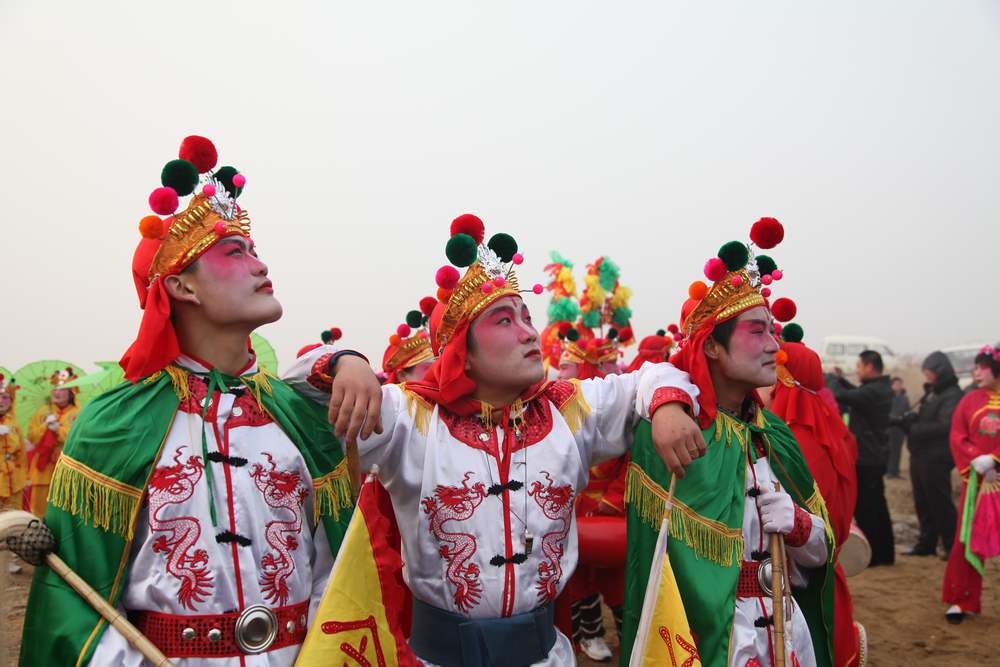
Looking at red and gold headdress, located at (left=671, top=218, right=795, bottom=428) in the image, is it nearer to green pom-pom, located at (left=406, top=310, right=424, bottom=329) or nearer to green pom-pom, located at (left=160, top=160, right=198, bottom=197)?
green pom-pom, located at (left=160, top=160, right=198, bottom=197)

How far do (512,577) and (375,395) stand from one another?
0.92m

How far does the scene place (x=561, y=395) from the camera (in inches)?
129

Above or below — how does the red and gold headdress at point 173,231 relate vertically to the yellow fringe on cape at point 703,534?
above

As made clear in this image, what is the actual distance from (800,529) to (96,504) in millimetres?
2665

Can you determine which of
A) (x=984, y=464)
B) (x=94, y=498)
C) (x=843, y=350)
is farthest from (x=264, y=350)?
(x=843, y=350)

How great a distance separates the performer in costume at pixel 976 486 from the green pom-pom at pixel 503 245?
565cm

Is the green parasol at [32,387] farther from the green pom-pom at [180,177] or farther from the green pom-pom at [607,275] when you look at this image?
the green pom-pom at [180,177]

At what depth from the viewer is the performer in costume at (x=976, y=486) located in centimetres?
671

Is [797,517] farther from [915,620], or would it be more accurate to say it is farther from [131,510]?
[915,620]

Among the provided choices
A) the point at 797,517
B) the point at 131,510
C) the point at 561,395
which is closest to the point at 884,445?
the point at 797,517

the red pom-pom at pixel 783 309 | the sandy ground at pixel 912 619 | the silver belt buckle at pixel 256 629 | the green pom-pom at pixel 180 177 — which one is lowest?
the sandy ground at pixel 912 619

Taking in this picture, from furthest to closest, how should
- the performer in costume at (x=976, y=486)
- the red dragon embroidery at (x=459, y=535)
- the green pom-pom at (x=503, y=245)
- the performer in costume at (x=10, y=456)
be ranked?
the performer in costume at (x=10, y=456), the performer in costume at (x=976, y=486), the green pom-pom at (x=503, y=245), the red dragon embroidery at (x=459, y=535)

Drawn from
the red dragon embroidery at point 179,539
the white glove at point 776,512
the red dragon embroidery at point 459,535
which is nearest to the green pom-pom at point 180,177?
the red dragon embroidery at point 179,539

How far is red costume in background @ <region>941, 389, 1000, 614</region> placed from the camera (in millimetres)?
6879
